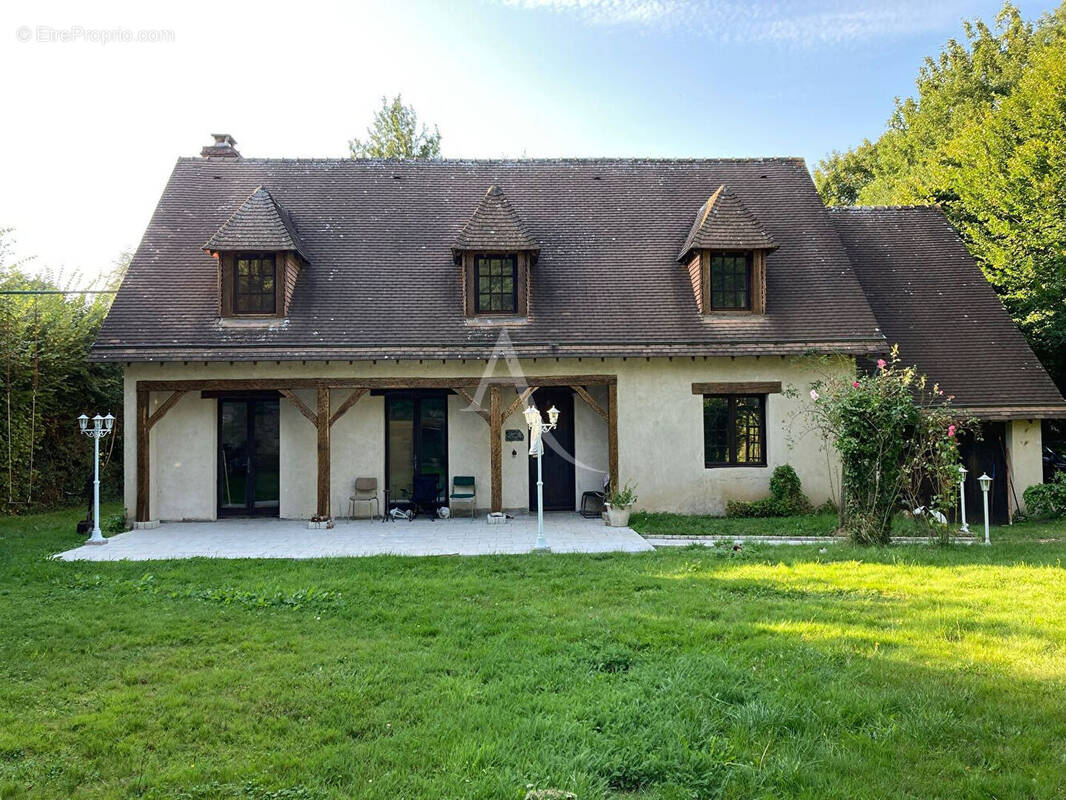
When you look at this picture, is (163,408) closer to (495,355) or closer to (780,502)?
(495,355)

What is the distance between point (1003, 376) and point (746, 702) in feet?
42.1

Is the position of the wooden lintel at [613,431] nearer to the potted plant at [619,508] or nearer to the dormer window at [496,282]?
the potted plant at [619,508]

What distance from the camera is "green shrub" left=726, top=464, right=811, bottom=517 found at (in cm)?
1266

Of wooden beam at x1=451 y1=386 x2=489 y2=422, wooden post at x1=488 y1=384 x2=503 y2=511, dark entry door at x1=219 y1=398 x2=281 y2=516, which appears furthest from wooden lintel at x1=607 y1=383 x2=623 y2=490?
dark entry door at x1=219 y1=398 x2=281 y2=516

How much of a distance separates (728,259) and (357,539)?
9380mm

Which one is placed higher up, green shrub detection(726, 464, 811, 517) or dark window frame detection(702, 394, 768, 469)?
dark window frame detection(702, 394, 768, 469)

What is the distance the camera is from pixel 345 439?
1320 centimetres

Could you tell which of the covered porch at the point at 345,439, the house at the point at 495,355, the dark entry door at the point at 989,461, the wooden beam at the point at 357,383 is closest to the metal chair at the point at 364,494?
the covered porch at the point at 345,439

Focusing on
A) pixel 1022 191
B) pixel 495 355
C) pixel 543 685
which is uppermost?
pixel 1022 191

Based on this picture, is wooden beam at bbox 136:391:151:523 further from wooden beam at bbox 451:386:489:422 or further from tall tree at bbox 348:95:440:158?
tall tree at bbox 348:95:440:158

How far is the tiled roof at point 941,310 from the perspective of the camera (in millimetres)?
13305

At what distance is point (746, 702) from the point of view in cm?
430

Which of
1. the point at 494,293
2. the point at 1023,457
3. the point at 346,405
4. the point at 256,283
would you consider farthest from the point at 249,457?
the point at 1023,457

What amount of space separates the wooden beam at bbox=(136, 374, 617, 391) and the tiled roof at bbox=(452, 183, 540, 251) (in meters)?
2.74
